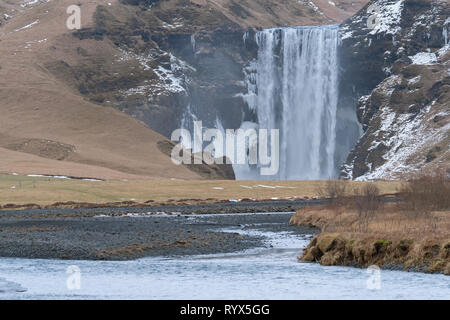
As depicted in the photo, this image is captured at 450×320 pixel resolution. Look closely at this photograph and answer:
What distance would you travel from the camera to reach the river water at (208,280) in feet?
96.7

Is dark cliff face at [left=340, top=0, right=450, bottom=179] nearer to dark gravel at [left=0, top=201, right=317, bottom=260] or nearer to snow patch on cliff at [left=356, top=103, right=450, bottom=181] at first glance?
snow patch on cliff at [left=356, top=103, right=450, bottom=181]

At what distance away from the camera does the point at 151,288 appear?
104 ft

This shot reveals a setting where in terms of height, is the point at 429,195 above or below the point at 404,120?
below

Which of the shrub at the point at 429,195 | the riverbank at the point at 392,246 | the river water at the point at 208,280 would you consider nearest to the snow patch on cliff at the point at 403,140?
the shrub at the point at 429,195

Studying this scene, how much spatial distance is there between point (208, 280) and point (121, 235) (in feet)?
74.2

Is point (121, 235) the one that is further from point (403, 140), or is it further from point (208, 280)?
point (403, 140)

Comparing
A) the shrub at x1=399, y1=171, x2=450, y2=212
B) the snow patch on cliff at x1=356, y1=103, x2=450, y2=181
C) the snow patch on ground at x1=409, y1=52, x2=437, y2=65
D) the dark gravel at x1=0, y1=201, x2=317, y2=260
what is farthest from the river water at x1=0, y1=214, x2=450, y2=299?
the snow patch on ground at x1=409, y1=52, x2=437, y2=65

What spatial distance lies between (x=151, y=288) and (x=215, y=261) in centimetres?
949

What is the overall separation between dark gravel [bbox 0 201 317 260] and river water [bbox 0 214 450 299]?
3.32m

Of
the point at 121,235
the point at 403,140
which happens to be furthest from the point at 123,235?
the point at 403,140

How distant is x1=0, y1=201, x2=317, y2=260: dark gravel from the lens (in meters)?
44.9

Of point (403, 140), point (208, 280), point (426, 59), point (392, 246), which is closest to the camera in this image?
point (208, 280)

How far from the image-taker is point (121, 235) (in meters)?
55.0
